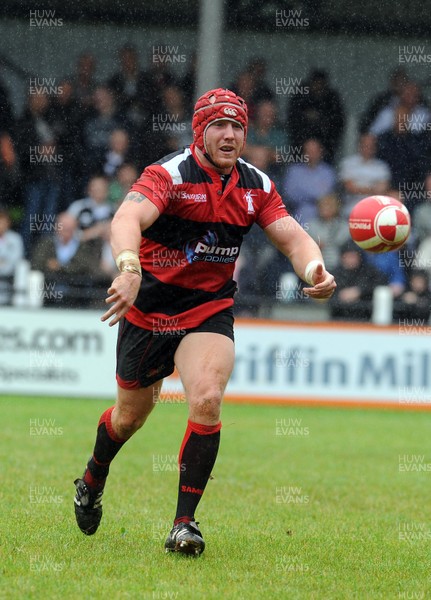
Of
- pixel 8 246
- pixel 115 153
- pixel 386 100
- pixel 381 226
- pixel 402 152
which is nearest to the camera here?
pixel 381 226

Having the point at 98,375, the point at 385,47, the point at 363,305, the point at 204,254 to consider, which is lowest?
the point at 98,375

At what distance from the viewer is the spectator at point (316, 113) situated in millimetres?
17047

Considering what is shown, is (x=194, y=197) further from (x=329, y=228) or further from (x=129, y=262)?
(x=329, y=228)

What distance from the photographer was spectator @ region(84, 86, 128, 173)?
16.9 meters

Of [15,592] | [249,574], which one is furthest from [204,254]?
[15,592]

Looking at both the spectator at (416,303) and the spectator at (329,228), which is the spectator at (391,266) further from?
the spectator at (329,228)

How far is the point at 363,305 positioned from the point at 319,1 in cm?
569

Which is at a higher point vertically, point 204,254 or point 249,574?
point 204,254

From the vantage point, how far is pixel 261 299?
1555 cm

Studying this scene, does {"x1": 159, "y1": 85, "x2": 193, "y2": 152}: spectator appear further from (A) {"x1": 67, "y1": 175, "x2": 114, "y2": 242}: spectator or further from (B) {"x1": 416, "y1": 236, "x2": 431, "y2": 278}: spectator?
(B) {"x1": 416, "y1": 236, "x2": 431, "y2": 278}: spectator

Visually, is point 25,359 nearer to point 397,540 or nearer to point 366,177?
point 366,177

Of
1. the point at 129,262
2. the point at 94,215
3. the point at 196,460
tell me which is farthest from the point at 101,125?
the point at 129,262

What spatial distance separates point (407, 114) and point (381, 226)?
413 inches

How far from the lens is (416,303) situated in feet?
51.3
